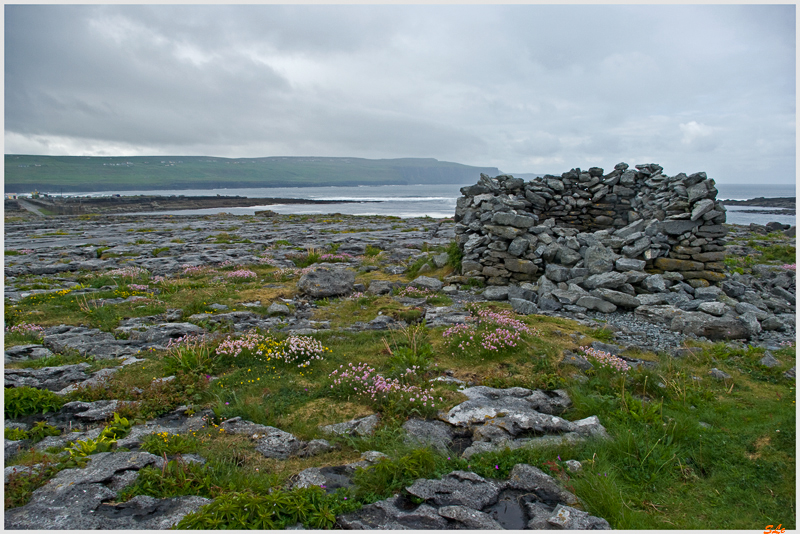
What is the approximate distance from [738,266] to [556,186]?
7.86 metres

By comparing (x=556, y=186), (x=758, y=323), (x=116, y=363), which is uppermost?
(x=556, y=186)

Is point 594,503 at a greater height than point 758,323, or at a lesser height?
lesser

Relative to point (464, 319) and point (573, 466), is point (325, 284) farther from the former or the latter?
point (573, 466)

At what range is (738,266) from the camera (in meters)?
17.7

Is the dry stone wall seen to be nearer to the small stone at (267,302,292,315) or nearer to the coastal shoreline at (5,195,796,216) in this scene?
the small stone at (267,302,292,315)

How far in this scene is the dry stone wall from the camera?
13.8 meters

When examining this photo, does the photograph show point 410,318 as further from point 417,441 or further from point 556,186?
point 556,186

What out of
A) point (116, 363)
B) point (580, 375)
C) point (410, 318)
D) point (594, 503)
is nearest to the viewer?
point (594, 503)

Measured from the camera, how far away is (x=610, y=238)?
50.1ft

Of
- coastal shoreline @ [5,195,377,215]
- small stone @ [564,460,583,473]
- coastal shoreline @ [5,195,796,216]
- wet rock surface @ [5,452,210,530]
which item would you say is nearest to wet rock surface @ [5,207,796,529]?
wet rock surface @ [5,452,210,530]

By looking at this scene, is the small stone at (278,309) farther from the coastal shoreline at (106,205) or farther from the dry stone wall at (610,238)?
the coastal shoreline at (106,205)

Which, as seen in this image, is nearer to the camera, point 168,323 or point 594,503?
point 594,503

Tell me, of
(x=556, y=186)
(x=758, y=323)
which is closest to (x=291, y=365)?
(x=758, y=323)

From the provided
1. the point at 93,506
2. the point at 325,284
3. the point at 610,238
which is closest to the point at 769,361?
the point at 610,238
